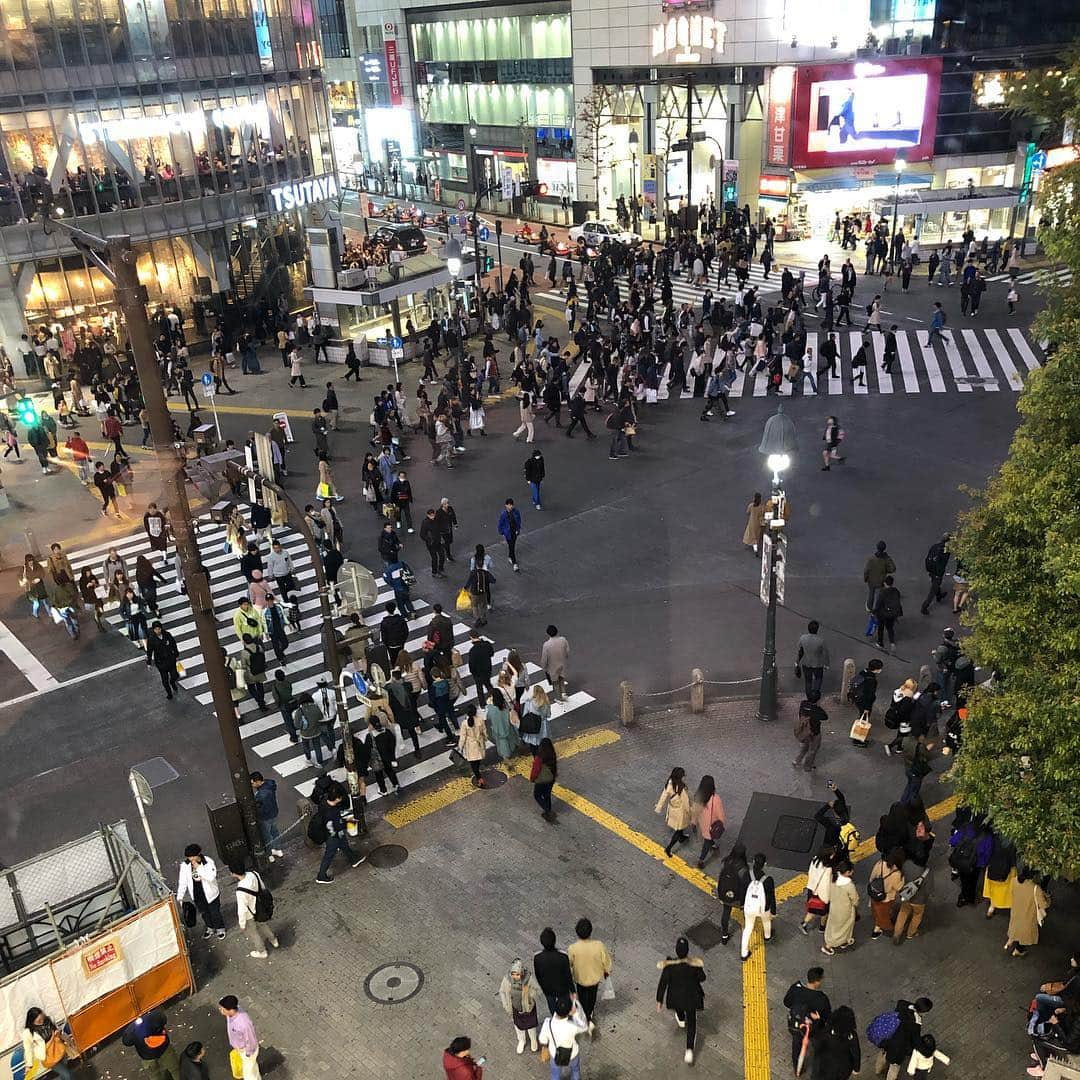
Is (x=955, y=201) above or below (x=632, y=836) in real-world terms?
above

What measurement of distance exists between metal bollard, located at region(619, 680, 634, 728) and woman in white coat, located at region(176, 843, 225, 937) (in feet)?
21.7

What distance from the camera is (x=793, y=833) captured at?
13742mm

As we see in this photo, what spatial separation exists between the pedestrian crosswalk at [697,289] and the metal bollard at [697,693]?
2752 centimetres

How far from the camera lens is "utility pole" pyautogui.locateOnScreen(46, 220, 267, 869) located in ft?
35.2

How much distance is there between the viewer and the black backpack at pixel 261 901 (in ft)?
39.2

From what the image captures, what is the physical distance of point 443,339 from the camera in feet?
123

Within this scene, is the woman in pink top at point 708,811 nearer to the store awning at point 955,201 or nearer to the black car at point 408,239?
the black car at point 408,239

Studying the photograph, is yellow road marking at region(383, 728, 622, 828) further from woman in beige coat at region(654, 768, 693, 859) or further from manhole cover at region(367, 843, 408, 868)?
woman in beige coat at region(654, 768, 693, 859)

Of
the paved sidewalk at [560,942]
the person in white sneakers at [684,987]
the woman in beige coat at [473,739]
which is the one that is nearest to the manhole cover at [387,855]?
the paved sidewalk at [560,942]

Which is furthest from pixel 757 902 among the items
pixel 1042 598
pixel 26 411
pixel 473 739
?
pixel 26 411

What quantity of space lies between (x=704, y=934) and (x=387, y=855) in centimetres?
435

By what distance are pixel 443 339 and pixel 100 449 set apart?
12322mm

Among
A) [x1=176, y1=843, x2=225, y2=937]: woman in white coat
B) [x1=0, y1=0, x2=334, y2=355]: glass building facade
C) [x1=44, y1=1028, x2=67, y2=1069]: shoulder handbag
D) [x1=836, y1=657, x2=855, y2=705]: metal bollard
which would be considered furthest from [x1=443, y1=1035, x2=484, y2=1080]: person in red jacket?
[x1=0, y1=0, x2=334, y2=355]: glass building facade

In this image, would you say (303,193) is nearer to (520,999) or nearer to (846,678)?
(846,678)
